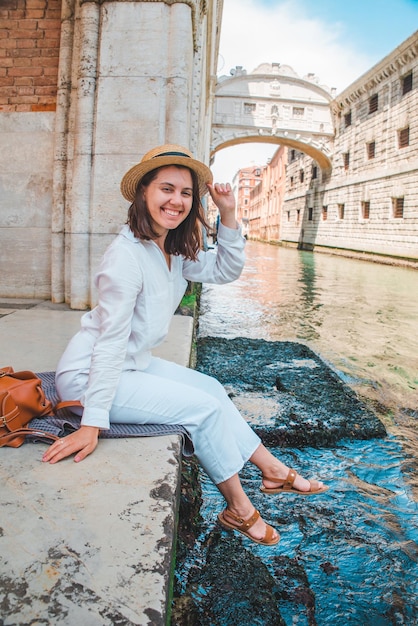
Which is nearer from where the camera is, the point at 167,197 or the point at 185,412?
the point at 185,412

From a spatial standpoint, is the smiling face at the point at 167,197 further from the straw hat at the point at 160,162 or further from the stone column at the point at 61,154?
the stone column at the point at 61,154

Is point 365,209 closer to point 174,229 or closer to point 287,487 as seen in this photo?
point 174,229

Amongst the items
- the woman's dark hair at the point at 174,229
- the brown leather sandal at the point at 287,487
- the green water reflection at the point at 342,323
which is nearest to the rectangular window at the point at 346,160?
the green water reflection at the point at 342,323

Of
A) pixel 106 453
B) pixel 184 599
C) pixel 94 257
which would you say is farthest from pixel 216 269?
pixel 94 257

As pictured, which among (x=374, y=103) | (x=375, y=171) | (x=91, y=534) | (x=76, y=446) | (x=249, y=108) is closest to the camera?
(x=91, y=534)

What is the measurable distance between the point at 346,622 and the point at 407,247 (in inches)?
758

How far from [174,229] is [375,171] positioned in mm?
22799

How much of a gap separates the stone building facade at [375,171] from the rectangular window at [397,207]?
42mm

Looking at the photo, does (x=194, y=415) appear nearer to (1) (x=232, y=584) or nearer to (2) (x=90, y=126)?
(1) (x=232, y=584)

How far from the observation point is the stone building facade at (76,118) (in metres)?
4.31

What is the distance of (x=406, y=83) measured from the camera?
20.3 meters

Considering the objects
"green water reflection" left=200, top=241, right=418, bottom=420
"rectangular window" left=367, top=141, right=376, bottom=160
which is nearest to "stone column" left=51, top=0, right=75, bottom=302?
"green water reflection" left=200, top=241, right=418, bottom=420

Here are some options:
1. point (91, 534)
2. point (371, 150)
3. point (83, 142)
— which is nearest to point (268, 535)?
point (91, 534)

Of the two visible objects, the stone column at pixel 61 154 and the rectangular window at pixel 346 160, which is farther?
the rectangular window at pixel 346 160
